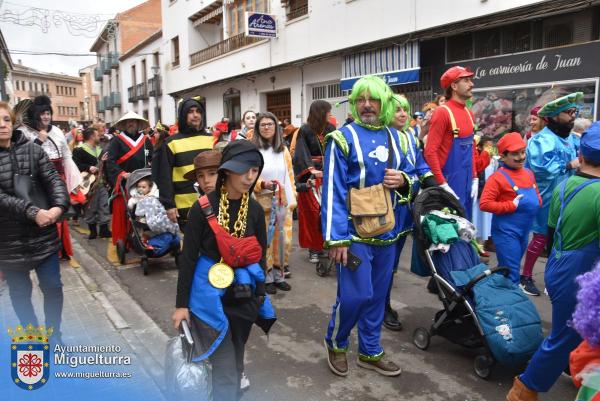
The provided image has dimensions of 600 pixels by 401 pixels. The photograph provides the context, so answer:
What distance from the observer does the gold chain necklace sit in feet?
8.98

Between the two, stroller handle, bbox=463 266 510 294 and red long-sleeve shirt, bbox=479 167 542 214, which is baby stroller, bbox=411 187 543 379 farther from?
red long-sleeve shirt, bbox=479 167 542 214

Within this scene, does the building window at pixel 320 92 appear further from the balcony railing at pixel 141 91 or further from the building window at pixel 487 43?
the balcony railing at pixel 141 91

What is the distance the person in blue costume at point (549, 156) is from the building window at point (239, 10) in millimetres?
15043

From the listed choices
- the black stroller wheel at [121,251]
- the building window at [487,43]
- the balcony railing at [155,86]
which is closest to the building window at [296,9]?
the building window at [487,43]

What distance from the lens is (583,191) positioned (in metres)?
2.75

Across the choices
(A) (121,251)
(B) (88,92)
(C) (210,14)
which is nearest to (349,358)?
(A) (121,251)

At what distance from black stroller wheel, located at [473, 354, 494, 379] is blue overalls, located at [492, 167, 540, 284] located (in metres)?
1.32

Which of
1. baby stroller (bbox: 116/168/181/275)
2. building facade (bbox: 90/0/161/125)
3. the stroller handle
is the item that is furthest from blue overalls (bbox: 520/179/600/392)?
building facade (bbox: 90/0/161/125)

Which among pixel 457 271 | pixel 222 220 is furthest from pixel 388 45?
→ pixel 222 220

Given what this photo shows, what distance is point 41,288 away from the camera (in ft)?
12.4

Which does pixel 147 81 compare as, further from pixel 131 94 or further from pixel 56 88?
pixel 56 88

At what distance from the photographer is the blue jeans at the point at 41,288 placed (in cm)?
364

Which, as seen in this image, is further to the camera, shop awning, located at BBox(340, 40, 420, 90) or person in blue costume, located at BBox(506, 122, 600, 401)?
shop awning, located at BBox(340, 40, 420, 90)

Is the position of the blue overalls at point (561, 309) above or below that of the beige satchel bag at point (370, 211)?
below
